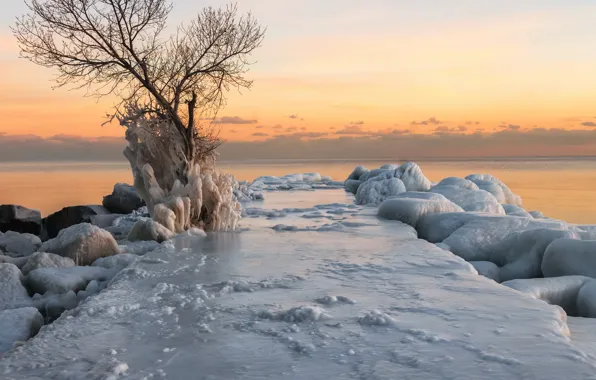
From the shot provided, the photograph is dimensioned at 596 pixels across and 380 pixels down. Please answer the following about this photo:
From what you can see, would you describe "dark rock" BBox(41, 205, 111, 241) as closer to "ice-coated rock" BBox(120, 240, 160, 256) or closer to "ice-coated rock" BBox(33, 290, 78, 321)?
"ice-coated rock" BBox(120, 240, 160, 256)

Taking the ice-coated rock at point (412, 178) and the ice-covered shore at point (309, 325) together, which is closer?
the ice-covered shore at point (309, 325)

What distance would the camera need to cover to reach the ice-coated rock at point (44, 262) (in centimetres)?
596

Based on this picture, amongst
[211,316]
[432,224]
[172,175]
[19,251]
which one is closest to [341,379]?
[211,316]

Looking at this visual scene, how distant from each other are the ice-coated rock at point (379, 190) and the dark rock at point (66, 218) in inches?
283

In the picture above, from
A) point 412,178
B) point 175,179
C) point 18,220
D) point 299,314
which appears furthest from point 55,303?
point 412,178

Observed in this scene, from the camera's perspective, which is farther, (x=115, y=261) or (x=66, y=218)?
(x=66, y=218)

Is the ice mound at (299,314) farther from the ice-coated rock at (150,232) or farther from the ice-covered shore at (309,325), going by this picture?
the ice-coated rock at (150,232)

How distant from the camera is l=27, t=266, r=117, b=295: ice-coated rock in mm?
5230

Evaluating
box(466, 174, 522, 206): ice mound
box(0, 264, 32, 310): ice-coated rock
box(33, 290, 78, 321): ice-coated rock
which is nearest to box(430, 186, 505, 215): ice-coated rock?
box(466, 174, 522, 206): ice mound

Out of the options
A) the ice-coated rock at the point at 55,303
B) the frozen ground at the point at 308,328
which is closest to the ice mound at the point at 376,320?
the frozen ground at the point at 308,328

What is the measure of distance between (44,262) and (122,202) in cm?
1047

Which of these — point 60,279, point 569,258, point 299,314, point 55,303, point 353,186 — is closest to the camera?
point 299,314

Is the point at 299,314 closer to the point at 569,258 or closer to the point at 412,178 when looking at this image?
the point at 569,258

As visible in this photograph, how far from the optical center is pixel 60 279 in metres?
5.30
